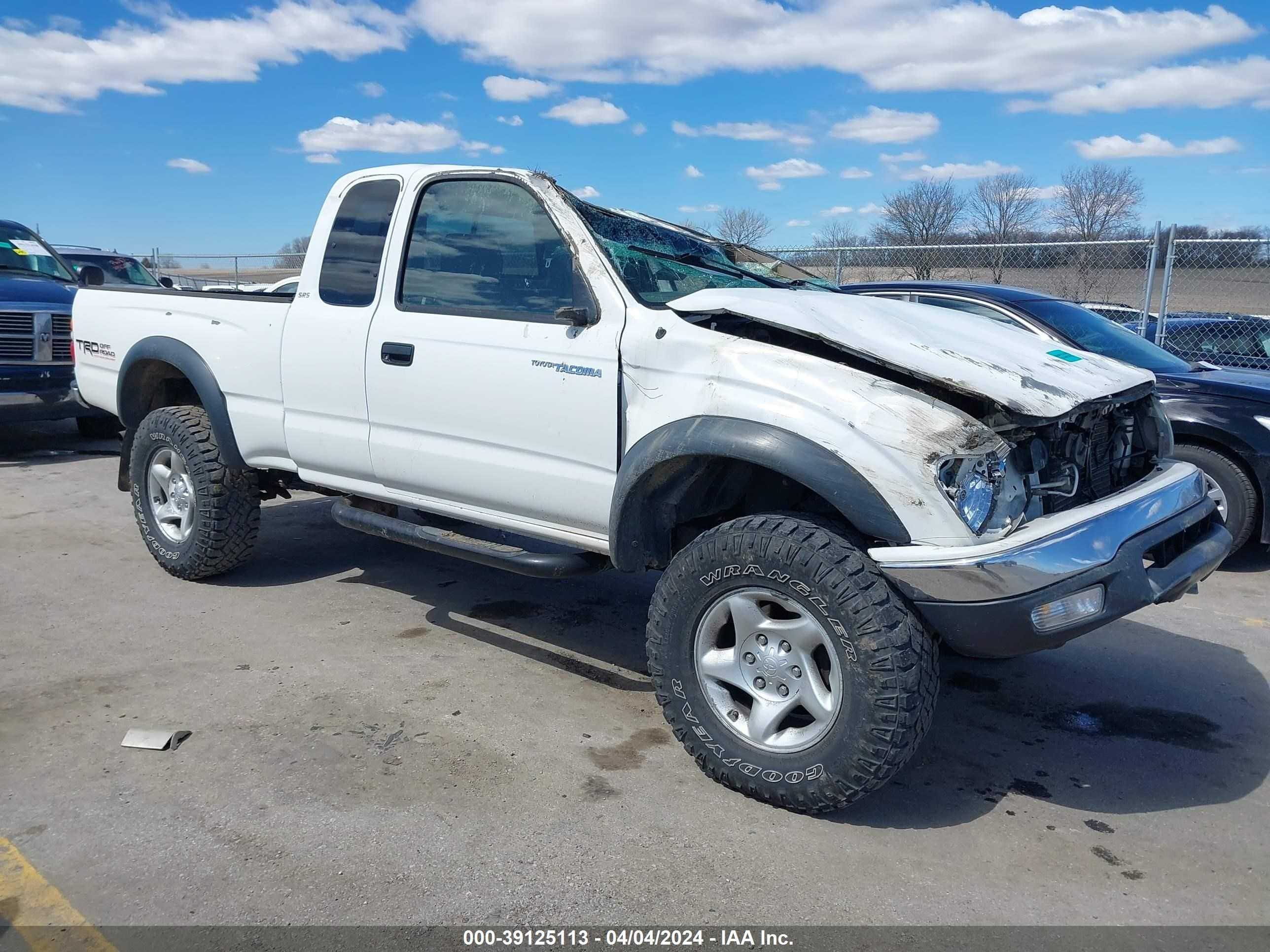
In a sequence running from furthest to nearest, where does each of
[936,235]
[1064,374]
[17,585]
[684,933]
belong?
[936,235]
[17,585]
[1064,374]
[684,933]

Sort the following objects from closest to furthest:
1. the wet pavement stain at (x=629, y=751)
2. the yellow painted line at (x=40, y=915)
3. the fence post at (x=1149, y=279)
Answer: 1. the yellow painted line at (x=40, y=915)
2. the wet pavement stain at (x=629, y=751)
3. the fence post at (x=1149, y=279)

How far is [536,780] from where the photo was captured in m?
3.47

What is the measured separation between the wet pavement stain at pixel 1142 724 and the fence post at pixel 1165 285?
24.0ft

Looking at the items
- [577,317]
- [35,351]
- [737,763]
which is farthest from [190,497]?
[35,351]

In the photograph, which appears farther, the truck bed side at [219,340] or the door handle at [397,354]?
A: the truck bed side at [219,340]

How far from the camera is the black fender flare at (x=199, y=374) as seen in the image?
5188 millimetres

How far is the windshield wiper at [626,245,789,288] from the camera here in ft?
13.3

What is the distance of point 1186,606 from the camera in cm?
557

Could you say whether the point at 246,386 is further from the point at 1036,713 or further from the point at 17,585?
the point at 1036,713

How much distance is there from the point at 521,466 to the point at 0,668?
8.06 feet

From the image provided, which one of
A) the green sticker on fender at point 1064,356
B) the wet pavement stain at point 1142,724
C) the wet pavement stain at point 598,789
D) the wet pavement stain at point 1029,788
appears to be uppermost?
the green sticker on fender at point 1064,356

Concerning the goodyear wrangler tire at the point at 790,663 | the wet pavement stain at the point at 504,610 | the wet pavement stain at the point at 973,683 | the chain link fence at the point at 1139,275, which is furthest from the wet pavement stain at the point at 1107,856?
the chain link fence at the point at 1139,275

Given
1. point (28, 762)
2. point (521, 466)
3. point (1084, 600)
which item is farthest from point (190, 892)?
point (1084, 600)

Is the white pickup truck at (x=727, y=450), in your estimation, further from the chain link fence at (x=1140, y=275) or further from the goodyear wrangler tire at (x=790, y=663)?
the chain link fence at (x=1140, y=275)
